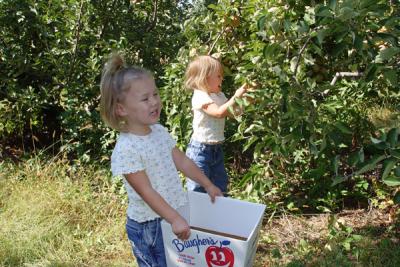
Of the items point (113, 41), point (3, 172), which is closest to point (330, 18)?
point (113, 41)

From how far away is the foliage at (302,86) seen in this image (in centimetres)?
172

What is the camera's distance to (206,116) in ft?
9.18

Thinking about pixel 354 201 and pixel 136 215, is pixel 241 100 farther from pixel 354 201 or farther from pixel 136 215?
pixel 354 201

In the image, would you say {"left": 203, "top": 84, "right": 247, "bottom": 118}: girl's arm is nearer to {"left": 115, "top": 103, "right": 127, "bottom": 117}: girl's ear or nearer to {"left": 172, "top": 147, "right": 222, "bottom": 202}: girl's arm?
{"left": 172, "top": 147, "right": 222, "bottom": 202}: girl's arm

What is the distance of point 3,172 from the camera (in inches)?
143

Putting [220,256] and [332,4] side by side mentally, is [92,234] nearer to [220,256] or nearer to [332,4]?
[220,256]

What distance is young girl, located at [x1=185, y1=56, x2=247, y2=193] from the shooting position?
2.73 meters

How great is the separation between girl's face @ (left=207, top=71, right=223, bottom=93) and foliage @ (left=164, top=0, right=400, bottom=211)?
0.71ft

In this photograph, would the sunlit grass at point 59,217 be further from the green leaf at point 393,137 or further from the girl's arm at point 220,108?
the green leaf at point 393,137

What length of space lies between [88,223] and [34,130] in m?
1.55

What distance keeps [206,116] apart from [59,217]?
1120 millimetres

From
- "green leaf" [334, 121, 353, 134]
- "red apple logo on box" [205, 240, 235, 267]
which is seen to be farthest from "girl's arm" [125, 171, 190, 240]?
"green leaf" [334, 121, 353, 134]

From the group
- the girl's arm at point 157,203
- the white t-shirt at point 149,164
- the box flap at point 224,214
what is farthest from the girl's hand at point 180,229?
the box flap at point 224,214

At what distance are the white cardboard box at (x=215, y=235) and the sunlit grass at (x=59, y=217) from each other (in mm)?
779
